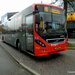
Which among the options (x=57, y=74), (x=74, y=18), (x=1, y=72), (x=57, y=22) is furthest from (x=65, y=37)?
(x=74, y=18)

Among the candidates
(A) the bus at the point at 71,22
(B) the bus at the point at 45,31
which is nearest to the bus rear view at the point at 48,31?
(B) the bus at the point at 45,31

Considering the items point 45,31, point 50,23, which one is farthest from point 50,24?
point 45,31

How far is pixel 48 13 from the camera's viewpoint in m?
5.79

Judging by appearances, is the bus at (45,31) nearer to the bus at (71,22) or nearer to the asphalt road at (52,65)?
the asphalt road at (52,65)

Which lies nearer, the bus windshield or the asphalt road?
the asphalt road

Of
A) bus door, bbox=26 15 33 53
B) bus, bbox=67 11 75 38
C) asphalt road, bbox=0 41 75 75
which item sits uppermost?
bus, bbox=67 11 75 38

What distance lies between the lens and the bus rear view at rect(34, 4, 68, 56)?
5.42 meters

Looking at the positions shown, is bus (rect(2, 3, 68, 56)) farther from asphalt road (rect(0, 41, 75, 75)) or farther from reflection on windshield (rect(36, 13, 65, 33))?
asphalt road (rect(0, 41, 75, 75))

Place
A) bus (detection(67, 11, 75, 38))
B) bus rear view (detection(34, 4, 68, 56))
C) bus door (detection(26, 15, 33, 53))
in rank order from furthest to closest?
1. bus (detection(67, 11, 75, 38))
2. bus door (detection(26, 15, 33, 53))
3. bus rear view (detection(34, 4, 68, 56))

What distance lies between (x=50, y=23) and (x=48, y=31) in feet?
1.68

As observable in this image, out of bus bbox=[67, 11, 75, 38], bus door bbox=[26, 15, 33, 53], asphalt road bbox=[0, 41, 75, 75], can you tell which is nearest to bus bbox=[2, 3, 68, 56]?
bus door bbox=[26, 15, 33, 53]

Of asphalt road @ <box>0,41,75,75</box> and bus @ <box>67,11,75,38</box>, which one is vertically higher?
bus @ <box>67,11,75,38</box>

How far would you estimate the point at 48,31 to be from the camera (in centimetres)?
563

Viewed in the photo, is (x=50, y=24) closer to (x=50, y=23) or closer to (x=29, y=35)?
(x=50, y=23)
